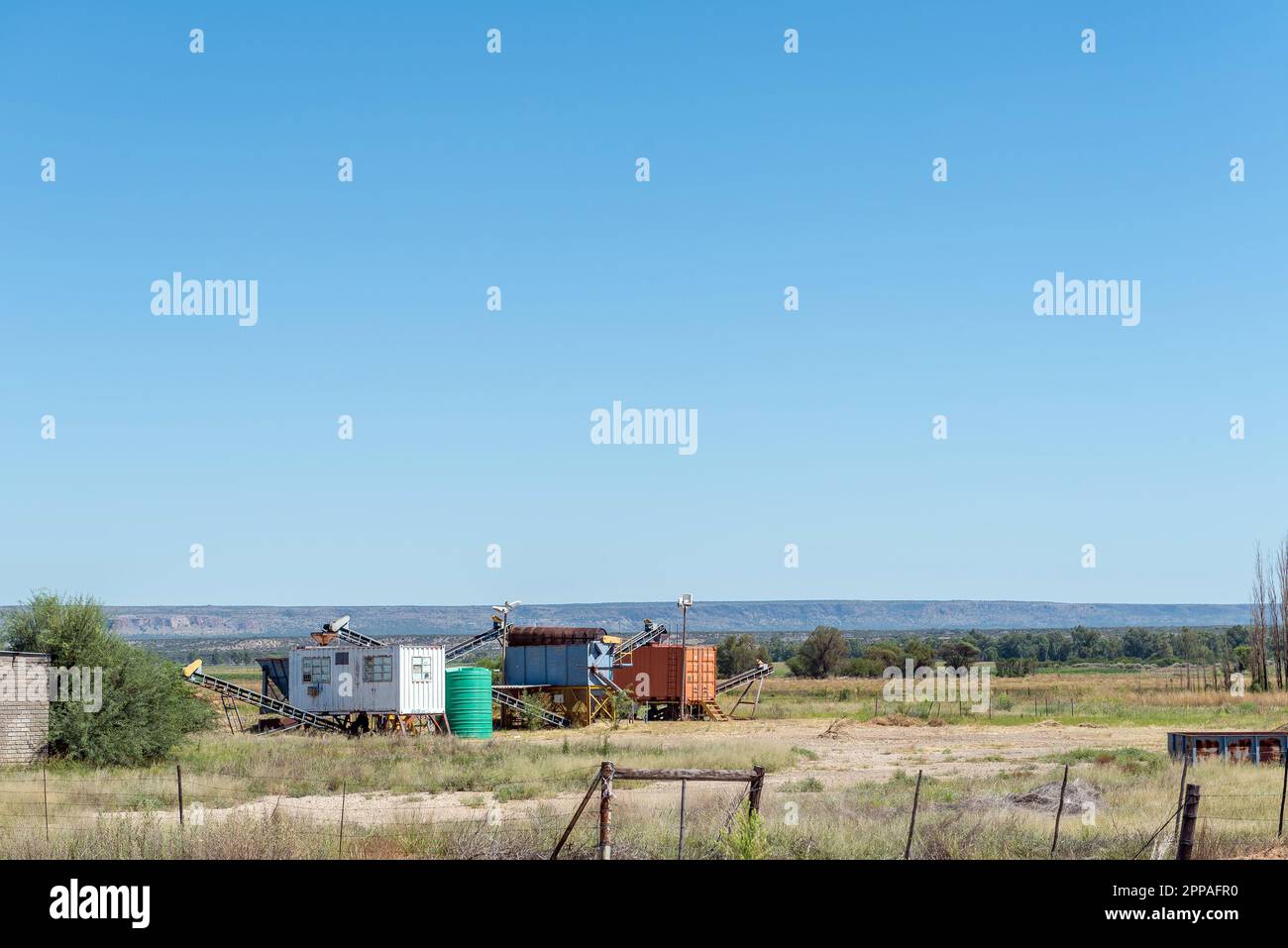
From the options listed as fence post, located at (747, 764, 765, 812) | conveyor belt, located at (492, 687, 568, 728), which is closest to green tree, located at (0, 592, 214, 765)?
conveyor belt, located at (492, 687, 568, 728)

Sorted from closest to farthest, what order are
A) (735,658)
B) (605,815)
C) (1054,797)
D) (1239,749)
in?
(605,815) → (1054,797) → (1239,749) → (735,658)

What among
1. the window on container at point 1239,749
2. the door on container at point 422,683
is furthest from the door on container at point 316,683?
the window on container at point 1239,749

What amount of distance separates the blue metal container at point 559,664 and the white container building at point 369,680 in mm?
10482

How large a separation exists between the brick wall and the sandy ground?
8.08 m

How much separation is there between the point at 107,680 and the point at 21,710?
10.1 ft

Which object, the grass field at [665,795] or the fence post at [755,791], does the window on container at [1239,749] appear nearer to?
the grass field at [665,795]

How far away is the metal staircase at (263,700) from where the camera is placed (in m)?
50.0

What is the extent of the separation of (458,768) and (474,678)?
1595cm

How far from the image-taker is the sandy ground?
26969mm

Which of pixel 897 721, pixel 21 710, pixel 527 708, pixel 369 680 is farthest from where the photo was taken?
pixel 897 721

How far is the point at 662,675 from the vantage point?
218ft

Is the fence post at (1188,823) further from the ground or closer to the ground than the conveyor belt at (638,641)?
further from the ground

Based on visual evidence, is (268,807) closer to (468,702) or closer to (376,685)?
(376,685)

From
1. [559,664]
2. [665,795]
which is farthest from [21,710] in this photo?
[559,664]
